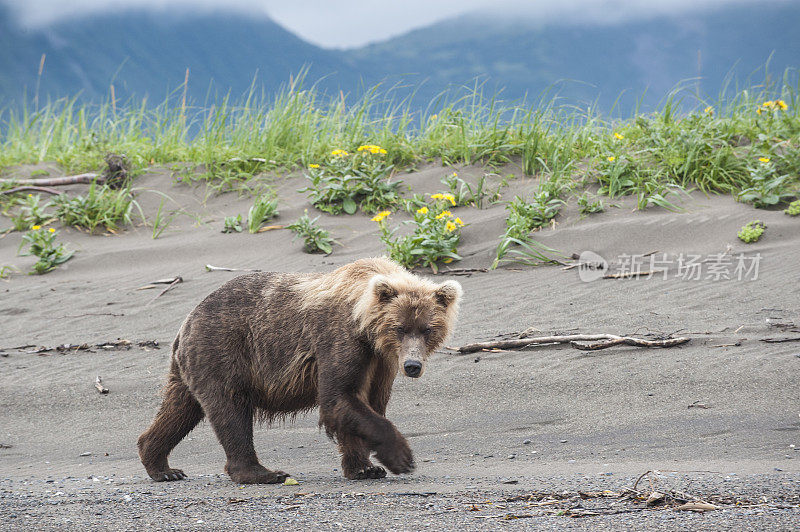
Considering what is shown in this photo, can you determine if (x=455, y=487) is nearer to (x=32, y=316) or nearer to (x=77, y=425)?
(x=77, y=425)

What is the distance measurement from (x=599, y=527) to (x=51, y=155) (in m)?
12.4

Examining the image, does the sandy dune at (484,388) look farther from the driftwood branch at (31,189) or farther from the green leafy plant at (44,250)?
the driftwood branch at (31,189)

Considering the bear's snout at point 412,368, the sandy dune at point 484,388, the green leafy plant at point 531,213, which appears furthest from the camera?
the green leafy plant at point 531,213

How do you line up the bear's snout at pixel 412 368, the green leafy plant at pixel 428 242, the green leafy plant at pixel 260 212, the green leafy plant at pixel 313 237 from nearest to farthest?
the bear's snout at pixel 412 368
the green leafy plant at pixel 428 242
the green leafy plant at pixel 313 237
the green leafy plant at pixel 260 212

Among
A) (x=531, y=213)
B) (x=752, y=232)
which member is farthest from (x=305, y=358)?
(x=752, y=232)

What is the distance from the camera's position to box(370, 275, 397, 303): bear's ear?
4844mm

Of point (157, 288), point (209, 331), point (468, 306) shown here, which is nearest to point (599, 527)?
point (209, 331)

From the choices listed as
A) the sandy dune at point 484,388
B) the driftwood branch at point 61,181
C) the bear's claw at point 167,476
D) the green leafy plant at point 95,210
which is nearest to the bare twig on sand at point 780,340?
the sandy dune at point 484,388

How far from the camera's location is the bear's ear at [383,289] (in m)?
4.84

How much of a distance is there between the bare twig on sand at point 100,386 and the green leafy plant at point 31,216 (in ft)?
15.6

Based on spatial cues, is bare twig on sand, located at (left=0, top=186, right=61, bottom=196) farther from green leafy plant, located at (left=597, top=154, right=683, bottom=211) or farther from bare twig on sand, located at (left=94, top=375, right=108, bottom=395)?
green leafy plant, located at (left=597, top=154, right=683, bottom=211)

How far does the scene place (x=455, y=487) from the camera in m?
4.47

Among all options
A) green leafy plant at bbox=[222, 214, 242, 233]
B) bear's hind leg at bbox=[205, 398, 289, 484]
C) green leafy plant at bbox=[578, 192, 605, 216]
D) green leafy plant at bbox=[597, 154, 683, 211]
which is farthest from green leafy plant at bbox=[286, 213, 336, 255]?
bear's hind leg at bbox=[205, 398, 289, 484]

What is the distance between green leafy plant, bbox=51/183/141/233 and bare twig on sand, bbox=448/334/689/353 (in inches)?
257
